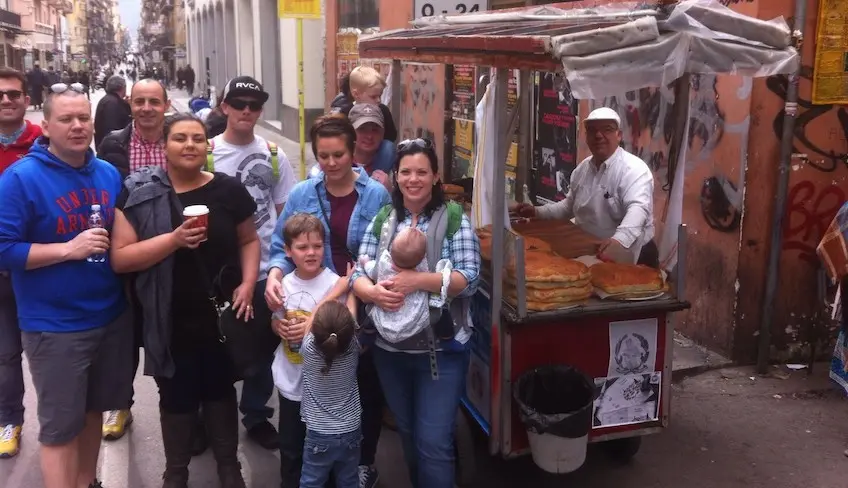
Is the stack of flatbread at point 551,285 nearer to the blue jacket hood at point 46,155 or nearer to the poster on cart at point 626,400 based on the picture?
the poster on cart at point 626,400

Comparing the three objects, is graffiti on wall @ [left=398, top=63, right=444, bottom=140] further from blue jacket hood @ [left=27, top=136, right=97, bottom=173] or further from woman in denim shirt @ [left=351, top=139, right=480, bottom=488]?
blue jacket hood @ [left=27, top=136, right=97, bottom=173]

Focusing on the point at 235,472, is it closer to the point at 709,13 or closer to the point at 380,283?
the point at 380,283

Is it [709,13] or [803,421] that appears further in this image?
[803,421]

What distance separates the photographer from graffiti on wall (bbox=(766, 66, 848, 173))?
4895 millimetres

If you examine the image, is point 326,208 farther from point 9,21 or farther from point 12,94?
point 9,21

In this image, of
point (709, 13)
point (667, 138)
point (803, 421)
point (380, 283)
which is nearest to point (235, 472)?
point (380, 283)

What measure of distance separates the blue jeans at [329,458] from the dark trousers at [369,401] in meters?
0.35

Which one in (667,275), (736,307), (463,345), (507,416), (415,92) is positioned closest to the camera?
(463,345)

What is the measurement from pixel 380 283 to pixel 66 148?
1388 mm

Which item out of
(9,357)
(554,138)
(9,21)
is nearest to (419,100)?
(554,138)

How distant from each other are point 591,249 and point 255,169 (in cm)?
189

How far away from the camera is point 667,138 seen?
5676 millimetres

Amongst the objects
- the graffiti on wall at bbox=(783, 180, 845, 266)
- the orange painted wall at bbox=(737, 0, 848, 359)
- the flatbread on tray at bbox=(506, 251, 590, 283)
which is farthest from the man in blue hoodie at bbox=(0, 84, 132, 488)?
the graffiti on wall at bbox=(783, 180, 845, 266)

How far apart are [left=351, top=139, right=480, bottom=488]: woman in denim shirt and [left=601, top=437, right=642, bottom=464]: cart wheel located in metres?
1.18
